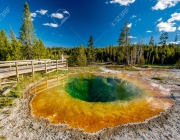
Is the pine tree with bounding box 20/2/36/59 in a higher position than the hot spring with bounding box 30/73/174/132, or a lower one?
higher

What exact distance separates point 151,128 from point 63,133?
385cm

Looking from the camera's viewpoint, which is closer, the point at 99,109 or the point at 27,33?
the point at 99,109

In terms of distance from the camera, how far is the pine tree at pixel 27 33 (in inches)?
829

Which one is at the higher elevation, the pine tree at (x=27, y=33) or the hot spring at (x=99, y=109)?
the pine tree at (x=27, y=33)

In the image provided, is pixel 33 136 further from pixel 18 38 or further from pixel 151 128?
pixel 18 38

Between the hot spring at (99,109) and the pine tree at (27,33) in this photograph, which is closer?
the hot spring at (99,109)

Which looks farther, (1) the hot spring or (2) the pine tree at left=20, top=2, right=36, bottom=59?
(2) the pine tree at left=20, top=2, right=36, bottom=59

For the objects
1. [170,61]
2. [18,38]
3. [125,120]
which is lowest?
[125,120]

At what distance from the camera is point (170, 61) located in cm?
4481

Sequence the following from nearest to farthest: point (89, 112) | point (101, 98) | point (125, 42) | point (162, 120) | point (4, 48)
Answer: point (162, 120)
point (89, 112)
point (101, 98)
point (4, 48)
point (125, 42)

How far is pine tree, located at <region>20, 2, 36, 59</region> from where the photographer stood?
2106 centimetres

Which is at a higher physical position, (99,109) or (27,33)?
(27,33)

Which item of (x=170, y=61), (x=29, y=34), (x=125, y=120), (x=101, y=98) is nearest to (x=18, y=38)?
(x=29, y=34)

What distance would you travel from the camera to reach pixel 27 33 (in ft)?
70.2
